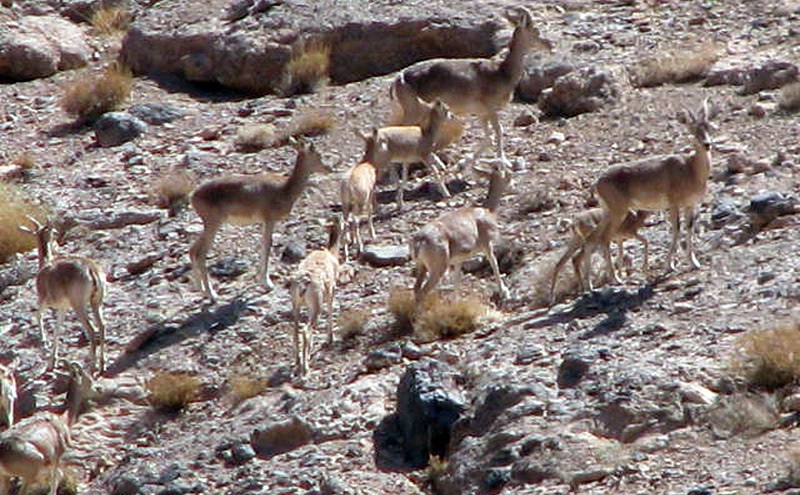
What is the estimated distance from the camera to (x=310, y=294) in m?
20.8

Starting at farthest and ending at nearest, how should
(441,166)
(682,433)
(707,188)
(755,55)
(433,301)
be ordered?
(755,55)
(441,166)
(707,188)
(433,301)
(682,433)

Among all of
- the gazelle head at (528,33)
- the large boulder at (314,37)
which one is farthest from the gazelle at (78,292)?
the large boulder at (314,37)

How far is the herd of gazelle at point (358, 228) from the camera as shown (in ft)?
67.6

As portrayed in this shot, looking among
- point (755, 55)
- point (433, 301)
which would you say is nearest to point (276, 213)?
point (433, 301)

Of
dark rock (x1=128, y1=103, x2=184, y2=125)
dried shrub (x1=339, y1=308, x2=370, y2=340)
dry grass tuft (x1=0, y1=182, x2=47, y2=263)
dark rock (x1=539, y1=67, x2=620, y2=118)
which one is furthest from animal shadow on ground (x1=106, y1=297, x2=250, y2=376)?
dark rock (x1=128, y1=103, x2=184, y2=125)

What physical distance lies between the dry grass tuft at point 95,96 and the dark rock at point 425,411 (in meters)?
10.8

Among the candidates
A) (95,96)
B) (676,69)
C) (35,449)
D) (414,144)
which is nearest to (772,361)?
(35,449)

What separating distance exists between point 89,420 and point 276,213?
333 cm

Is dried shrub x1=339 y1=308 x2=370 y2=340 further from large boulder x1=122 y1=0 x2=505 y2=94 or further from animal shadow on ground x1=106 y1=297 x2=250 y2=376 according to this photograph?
large boulder x1=122 y1=0 x2=505 y2=94

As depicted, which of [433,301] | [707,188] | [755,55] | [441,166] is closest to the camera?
[433,301]

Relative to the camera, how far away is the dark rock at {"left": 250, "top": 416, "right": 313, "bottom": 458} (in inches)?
767

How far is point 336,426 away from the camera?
19.5 m

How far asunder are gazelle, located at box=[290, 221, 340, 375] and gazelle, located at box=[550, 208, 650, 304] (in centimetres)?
218

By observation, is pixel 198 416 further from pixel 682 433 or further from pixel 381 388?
pixel 682 433
